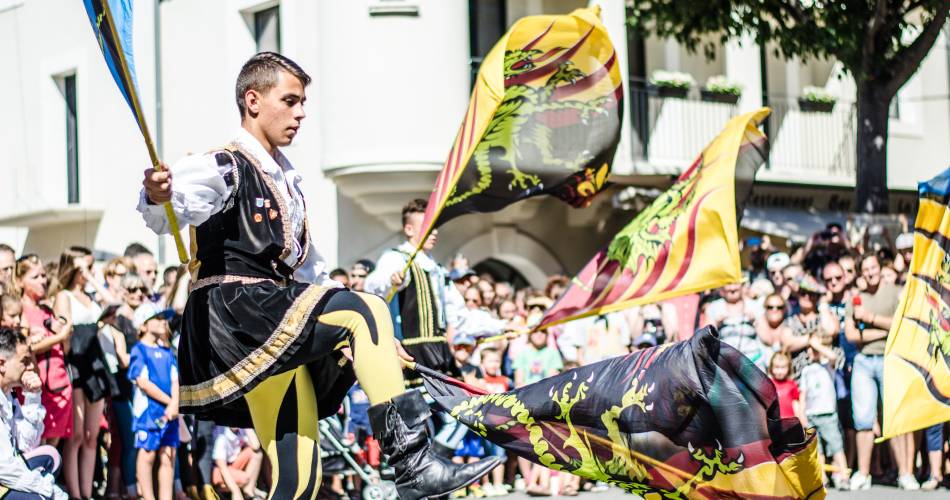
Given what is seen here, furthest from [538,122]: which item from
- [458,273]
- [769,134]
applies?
[769,134]

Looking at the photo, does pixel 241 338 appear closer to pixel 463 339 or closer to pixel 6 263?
pixel 463 339

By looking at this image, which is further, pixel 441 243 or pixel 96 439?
pixel 441 243

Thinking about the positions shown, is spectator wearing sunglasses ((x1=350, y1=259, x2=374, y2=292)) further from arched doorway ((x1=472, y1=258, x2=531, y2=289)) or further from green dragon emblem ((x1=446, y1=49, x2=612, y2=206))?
arched doorway ((x1=472, y1=258, x2=531, y2=289))

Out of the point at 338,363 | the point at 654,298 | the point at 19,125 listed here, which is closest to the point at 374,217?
the point at 19,125

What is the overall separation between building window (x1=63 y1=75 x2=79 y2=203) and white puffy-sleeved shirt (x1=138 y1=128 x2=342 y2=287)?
48.3 ft

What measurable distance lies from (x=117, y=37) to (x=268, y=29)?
1303cm

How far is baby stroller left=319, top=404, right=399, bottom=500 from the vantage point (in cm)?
1052

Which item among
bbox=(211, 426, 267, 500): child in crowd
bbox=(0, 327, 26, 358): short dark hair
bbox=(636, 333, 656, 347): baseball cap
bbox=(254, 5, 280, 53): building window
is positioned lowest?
bbox=(211, 426, 267, 500): child in crowd

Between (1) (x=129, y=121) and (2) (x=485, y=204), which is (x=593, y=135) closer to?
(2) (x=485, y=204)

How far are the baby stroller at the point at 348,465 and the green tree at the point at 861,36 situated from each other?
6.99 m

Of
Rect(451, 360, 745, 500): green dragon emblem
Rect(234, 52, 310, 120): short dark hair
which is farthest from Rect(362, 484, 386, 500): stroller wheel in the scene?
Rect(234, 52, 310, 120): short dark hair

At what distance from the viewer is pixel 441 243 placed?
16.8m

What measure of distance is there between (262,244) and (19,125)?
15645 millimetres

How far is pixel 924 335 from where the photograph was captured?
8.93 meters
